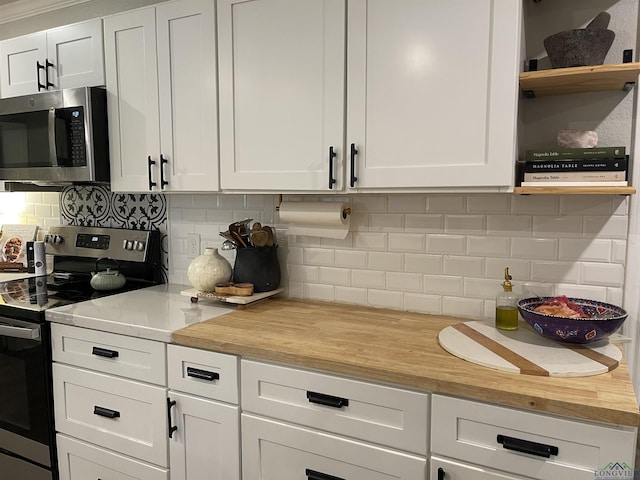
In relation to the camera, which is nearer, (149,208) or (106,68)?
(106,68)

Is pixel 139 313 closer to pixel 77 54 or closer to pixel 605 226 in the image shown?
pixel 77 54

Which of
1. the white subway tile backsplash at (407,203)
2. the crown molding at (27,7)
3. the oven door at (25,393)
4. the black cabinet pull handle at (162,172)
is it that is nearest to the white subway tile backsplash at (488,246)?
the white subway tile backsplash at (407,203)

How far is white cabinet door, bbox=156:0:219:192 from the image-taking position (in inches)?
77.7

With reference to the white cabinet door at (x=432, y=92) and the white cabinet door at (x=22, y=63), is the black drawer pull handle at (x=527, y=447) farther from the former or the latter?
the white cabinet door at (x=22, y=63)

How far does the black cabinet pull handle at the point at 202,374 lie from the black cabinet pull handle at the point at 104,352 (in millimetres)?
366

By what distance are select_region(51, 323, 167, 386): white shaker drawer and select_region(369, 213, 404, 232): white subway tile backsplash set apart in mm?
963

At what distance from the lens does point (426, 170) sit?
159 centimetres

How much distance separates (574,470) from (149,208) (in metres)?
2.24

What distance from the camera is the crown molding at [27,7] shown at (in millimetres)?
2794

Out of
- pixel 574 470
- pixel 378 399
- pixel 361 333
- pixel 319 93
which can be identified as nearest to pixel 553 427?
pixel 574 470

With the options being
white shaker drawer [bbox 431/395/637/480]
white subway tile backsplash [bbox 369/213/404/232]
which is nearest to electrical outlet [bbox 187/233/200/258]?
white subway tile backsplash [bbox 369/213/404/232]

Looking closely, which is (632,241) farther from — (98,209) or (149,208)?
(98,209)

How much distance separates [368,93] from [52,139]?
4.99ft

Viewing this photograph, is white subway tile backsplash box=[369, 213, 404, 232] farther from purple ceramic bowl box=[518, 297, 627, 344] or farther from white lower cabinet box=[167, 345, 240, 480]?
white lower cabinet box=[167, 345, 240, 480]
